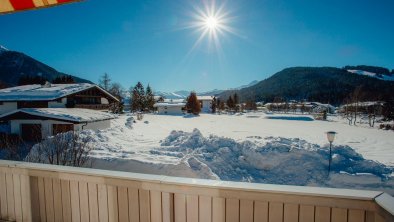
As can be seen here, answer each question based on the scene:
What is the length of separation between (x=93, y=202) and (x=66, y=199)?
39cm

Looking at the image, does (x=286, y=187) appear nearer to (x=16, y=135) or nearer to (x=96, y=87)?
(x=16, y=135)

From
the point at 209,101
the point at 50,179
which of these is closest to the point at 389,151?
the point at 50,179

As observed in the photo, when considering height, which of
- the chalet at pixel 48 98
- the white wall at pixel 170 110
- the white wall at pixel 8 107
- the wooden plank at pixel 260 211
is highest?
the chalet at pixel 48 98

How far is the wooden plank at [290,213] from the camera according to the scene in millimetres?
2166

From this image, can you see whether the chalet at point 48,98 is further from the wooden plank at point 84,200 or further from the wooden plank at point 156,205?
the wooden plank at point 156,205

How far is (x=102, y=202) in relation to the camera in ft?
9.05

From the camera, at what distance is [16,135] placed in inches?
867

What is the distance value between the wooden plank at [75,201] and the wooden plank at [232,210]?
178 centimetres

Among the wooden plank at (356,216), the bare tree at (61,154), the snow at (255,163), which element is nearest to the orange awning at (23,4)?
the wooden plank at (356,216)

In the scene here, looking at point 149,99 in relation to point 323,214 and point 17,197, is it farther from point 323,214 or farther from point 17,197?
point 323,214

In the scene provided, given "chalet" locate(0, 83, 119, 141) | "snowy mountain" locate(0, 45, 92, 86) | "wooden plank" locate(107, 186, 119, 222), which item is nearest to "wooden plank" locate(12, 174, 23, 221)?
"wooden plank" locate(107, 186, 119, 222)

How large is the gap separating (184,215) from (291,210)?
104 centimetres

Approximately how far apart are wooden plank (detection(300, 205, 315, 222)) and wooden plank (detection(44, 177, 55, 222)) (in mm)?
2840

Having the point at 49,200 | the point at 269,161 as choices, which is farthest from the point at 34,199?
the point at 269,161
